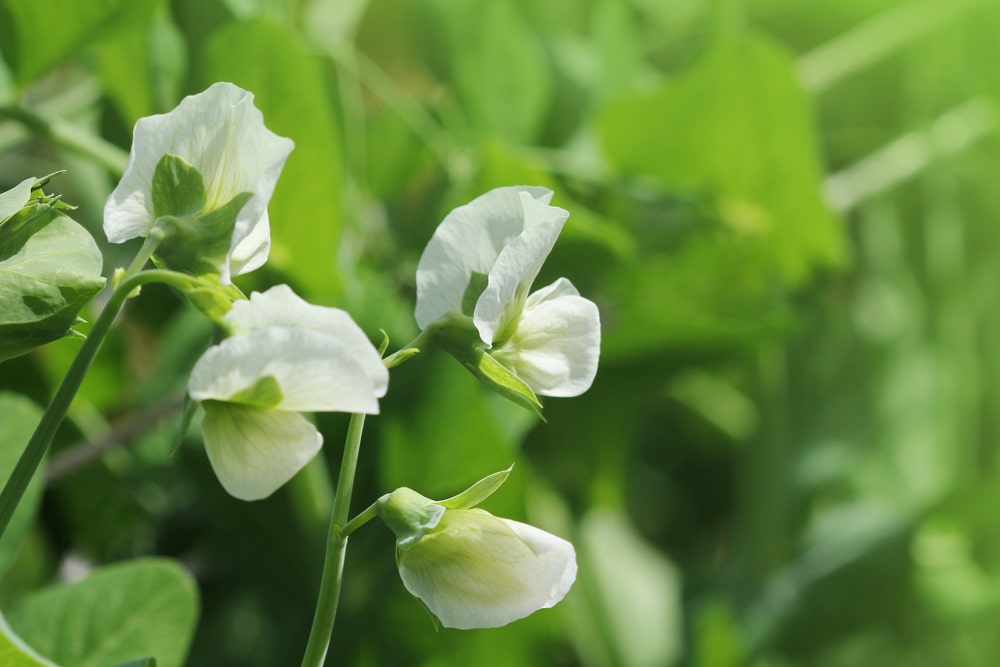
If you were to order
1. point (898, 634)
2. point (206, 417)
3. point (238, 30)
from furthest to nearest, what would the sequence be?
point (898, 634) → point (238, 30) → point (206, 417)

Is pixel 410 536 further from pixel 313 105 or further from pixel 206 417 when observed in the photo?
pixel 313 105

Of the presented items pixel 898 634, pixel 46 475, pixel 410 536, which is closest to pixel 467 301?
pixel 410 536

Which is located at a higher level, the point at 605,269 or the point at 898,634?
the point at 605,269

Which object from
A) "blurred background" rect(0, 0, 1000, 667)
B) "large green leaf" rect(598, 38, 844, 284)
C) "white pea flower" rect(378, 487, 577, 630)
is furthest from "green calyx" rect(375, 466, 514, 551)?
"large green leaf" rect(598, 38, 844, 284)

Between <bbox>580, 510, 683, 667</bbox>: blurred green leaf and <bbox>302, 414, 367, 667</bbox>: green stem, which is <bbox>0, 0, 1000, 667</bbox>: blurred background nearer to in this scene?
<bbox>580, 510, 683, 667</bbox>: blurred green leaf

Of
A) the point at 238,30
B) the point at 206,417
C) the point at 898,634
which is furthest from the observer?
the point at 898,634

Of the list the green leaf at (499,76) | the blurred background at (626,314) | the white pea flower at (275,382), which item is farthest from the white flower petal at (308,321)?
the green leaf at (499,76)

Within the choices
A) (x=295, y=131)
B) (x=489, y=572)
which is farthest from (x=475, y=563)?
(x=295, y=131)
